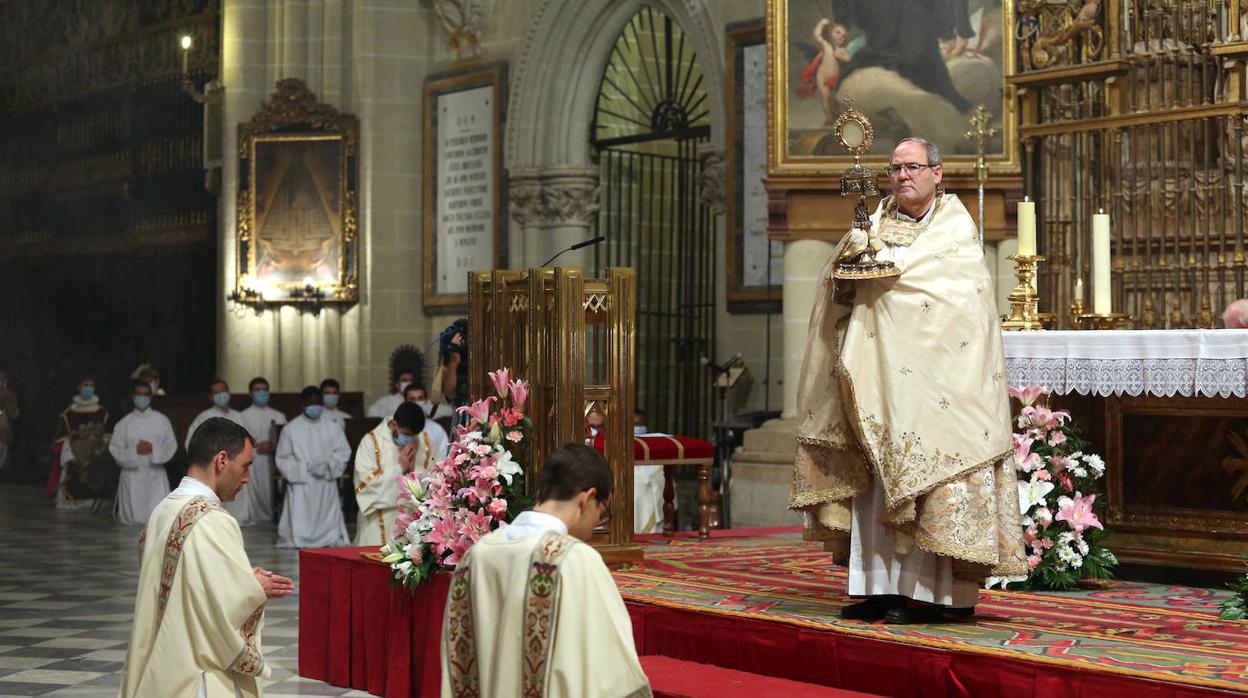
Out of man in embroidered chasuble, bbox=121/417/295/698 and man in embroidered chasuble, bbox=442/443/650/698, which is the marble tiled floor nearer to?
man in embroidered chasuble, bbox=121/417/295/698

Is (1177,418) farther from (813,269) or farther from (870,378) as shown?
(813,269)

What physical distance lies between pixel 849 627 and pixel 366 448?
18.4 ft

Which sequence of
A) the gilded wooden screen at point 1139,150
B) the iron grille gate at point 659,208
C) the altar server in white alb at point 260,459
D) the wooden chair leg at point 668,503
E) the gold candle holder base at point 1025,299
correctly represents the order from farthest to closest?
1. the altar server in white alb at point 260,459
2. the iron grille gate at point 659,208
3. the wooden chair leg at point 668,503
4. the gilded wooden screen at point 1139,150
5. the gold candle holder base at point 1025,299

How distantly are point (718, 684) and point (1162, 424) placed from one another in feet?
9.82

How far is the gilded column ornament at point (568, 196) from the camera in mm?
16016

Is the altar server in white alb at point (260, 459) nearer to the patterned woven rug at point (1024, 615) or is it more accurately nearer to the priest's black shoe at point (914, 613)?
the patterned woven rug at point (1024, 615)

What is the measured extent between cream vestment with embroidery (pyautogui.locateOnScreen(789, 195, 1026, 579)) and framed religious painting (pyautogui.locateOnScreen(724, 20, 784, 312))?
24.9 feet

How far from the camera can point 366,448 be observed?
10953 millimetres

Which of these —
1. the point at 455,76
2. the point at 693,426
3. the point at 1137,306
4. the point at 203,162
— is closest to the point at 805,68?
the point at 1137,306

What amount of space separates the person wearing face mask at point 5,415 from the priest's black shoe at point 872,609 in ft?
53.6

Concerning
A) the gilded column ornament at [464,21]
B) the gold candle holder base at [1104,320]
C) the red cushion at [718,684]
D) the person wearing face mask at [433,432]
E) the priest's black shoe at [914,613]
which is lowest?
the red cushion at [718,684]

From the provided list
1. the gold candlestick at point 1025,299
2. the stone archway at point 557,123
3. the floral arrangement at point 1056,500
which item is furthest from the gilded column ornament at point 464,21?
the floral arrangement at point 1056,500

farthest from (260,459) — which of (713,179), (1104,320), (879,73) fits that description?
(1104,320)

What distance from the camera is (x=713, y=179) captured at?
14352mm
